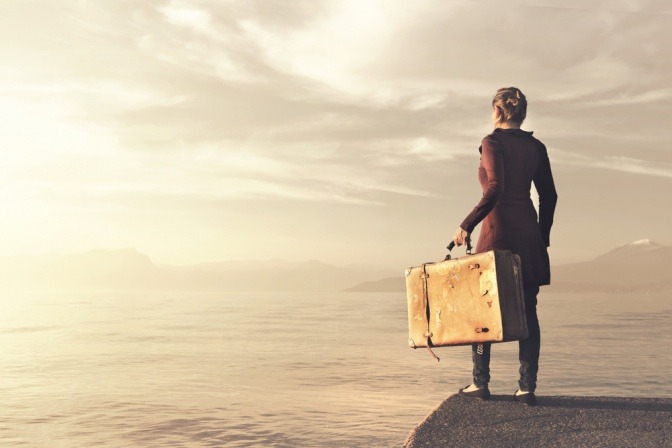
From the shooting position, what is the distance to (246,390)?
60.8 feet

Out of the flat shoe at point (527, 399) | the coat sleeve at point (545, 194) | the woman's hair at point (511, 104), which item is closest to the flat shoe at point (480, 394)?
the flat shoe at point (527, 399)

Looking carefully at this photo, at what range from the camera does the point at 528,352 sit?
20.6ft

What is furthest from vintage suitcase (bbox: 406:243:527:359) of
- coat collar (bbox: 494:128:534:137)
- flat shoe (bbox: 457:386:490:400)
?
coat collar (bbox: 494:128:534:137)

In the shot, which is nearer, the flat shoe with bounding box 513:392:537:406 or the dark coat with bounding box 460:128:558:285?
the dark coat with bounding box 460:128:558:285

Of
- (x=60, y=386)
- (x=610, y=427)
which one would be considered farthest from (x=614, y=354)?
(x=610, y=427)

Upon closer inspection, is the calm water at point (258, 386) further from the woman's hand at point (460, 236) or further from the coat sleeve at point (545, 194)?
the woman's hand at point (460, 236)

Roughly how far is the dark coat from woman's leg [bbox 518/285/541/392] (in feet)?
0.41

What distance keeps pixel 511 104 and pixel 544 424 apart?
106 inches

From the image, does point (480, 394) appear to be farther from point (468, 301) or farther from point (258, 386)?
point (258, 386)

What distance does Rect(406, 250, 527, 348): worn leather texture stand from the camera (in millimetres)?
5495

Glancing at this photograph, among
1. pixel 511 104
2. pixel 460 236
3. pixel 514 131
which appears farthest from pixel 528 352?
pixel 511 104

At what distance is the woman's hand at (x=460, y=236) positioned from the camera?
5.90 m

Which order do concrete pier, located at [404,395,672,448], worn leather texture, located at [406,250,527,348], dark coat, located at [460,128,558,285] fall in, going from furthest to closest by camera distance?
1. dark coat, located at [460,128,558,285]
2. worn leather texture, located at [406,250,527,348]
3. concrete pier, located at [404,395,672,448]

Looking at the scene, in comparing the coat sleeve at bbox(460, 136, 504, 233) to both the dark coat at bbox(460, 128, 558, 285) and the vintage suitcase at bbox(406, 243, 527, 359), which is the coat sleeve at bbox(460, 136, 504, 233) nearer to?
the dark coat at bbox(460, 128, 558, 285)
